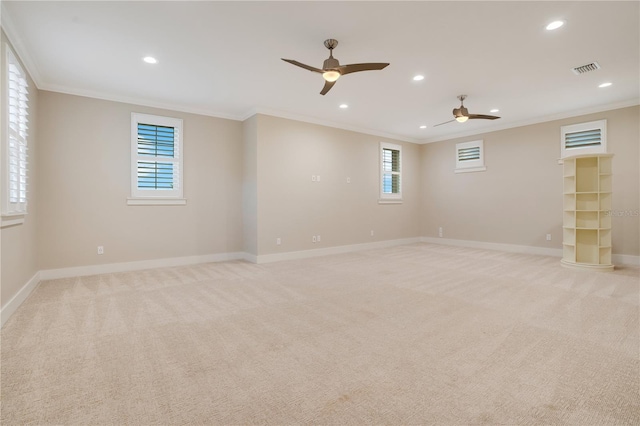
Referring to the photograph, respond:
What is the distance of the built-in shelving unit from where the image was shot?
5.01 metres

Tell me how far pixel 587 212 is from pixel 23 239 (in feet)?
26.8

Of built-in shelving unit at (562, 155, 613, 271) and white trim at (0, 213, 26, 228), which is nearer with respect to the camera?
white trim at (0, 213, 26, 228)

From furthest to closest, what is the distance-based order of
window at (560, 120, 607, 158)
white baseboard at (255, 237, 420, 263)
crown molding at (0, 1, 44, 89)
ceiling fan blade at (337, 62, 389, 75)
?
white baseboard at (255, 237, 420, 263) → window at (560, 120, 607, 158) → ceiling fan blade at (337, 62, 389, 75) → crown molding at (0, 1, 44, 89)

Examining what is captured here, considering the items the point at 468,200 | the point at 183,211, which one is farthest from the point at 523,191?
the point at 183,211

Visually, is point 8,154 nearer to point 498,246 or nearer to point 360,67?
point 360,67

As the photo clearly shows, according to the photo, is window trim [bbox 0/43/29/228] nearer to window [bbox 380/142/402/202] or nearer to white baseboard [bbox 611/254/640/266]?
window [bbox 380/142/402/202]

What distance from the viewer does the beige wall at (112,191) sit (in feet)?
14.7

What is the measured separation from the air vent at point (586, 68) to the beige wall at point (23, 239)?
643 centimetres

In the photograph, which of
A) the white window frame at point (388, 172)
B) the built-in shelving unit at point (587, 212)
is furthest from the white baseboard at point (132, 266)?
the built-in shelving unit at point (587, 212)

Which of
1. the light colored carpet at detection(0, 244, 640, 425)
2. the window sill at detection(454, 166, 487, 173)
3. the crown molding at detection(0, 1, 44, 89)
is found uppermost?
the crown molding at detection(0, 1, 44, 89)

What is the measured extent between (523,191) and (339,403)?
269 inches

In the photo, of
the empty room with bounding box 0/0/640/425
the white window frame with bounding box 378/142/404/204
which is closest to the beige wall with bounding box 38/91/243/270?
the empty room with bounding box 0/0/640/425

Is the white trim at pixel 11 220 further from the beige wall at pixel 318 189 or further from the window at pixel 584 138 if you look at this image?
the window at pixel 584 138

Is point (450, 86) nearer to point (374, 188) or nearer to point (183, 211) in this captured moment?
point (374, 188)
